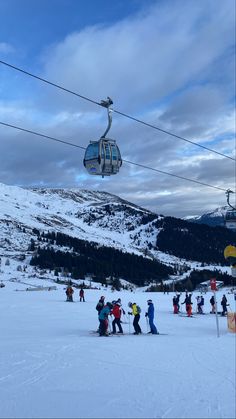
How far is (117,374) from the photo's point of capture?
10.9 m

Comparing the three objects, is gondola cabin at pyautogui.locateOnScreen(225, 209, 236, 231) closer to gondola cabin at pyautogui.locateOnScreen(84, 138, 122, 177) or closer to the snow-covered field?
the snow-covered field

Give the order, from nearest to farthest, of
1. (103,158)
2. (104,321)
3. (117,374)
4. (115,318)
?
(117,374) < (103,158) < (104,321) < (115,318)

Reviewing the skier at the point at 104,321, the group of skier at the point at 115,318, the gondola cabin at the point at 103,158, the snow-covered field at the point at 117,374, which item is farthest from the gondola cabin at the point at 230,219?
the gondola cabin at the point at 103,158

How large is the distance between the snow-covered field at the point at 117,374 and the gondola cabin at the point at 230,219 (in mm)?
6122

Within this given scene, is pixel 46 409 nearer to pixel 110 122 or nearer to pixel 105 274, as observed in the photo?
pixel 110 122

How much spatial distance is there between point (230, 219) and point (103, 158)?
11842mm

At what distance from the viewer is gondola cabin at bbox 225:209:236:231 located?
23797 mm

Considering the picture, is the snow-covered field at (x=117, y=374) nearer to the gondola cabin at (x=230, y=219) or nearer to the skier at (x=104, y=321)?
the skier at (x=104, y=321)

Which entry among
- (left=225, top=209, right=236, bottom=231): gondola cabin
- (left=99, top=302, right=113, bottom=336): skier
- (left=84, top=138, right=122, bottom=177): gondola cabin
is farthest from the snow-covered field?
(left=225, top=209, right=236, bottom=231): gondola cabin

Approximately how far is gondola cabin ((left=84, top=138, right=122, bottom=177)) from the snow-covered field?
5.75m

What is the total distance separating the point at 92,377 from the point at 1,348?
225 inches

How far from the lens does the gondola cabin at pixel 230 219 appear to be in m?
23.8

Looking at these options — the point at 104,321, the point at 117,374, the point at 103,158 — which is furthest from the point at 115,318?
the point at 117,374

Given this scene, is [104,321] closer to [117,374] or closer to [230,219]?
[117,374]
